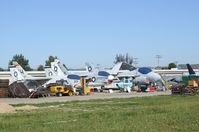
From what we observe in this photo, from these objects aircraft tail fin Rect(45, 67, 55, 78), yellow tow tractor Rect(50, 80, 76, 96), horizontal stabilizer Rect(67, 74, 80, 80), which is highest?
aircraft tail fin Rect(45, 67, 55, 78)

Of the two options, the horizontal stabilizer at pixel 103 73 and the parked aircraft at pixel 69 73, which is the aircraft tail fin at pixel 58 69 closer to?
the parked aircraft at pixel 69 73

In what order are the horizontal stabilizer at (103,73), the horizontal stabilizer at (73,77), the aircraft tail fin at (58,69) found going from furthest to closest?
the horizontal stabilizer at (103,73) < the aircraft tail fin at (58,69) < the horizontal stabilizer at (73,77)

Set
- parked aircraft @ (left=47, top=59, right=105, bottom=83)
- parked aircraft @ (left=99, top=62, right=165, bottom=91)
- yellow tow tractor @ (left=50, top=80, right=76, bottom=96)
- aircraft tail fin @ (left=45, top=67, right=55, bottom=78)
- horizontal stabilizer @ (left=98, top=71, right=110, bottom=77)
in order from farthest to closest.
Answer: horizontal stabilizer @ (left=98, top=71, right=110, bottom=77)
aircraft tail fin @ (left=45, top=67, right=55, bottom=78)
parked aircraft @ (left=47, top=59, right=105, bottom=83)
parked aircraft @ (left=99, top=62, right=165, bottom=91)
yellow tow tractor @ (left=50, top=80, right=76, bottom=96)

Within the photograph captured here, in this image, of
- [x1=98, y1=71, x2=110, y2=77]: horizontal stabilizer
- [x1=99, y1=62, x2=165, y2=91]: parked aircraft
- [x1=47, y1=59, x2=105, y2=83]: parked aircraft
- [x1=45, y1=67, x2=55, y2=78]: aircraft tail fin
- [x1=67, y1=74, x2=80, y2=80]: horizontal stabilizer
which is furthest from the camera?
[x1=98, y1=71, x2=110, y2=77]: horizontal stabilizer

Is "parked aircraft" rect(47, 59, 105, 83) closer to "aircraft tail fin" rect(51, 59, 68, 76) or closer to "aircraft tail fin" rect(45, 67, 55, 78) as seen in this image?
"aircraft tail fin" rect(51, 59, 68, 76)

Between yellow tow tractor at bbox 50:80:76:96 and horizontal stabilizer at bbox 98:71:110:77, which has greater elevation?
horizontal stabilizer at bbox 98:71:110:77

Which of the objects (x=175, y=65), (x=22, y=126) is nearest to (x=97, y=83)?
(x=22, y=126)

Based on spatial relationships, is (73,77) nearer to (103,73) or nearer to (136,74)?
(103,73)

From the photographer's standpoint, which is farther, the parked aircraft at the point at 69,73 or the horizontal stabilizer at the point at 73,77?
the parked aircraft at the point at 69,73

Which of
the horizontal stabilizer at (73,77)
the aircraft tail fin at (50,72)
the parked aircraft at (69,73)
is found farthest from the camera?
the aircraft tail fin at (50,72)

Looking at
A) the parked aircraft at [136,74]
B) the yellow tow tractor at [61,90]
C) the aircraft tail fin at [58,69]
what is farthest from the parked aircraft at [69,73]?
the yellow tow tractor at [61,90]

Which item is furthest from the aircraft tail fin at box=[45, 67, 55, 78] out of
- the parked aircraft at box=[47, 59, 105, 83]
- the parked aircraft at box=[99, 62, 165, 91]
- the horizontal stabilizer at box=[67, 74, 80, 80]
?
the parked aircraft at box=[99, 62, 165, 91]

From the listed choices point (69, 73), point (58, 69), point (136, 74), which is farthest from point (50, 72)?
point (136, 74)

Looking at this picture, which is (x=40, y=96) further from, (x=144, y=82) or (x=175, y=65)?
(x=175, y=65)
